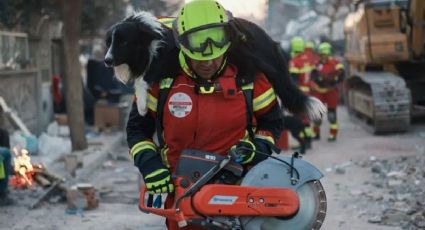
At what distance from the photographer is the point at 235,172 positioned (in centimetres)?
379

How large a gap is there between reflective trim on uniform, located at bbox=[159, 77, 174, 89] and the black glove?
1.51 ft

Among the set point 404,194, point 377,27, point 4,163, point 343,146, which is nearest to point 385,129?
point 343,146

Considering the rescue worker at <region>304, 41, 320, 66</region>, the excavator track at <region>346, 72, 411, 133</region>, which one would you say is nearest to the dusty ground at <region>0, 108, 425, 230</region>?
the excavator track at <region>346, 72, 411, 133</region>

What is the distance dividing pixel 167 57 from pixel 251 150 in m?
0.66

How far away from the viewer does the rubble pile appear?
7.62 metres

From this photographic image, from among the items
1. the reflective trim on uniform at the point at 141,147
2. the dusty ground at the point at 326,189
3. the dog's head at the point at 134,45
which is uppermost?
the dog's head at the point at 134,45

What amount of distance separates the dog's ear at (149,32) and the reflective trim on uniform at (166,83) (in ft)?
0.82

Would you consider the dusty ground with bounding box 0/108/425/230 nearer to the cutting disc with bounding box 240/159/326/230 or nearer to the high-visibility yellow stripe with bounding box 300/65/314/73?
the high-visibility yellow stripe with bounding box 300/65/314/73

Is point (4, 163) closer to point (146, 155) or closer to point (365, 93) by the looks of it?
point (146, 155)

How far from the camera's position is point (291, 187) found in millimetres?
3588

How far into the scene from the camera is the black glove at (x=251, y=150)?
3785 millimetres

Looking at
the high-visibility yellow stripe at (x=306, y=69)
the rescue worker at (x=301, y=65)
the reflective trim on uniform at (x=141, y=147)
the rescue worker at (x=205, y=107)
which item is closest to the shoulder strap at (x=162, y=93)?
the rescue worker at (x=205, y=107)

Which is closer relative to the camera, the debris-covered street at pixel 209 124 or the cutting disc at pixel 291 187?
the cutting disc at pixel 291 187

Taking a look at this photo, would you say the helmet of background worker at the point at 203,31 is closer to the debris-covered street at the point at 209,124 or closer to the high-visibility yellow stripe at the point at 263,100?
the debris-covered street at the point at 209,124
